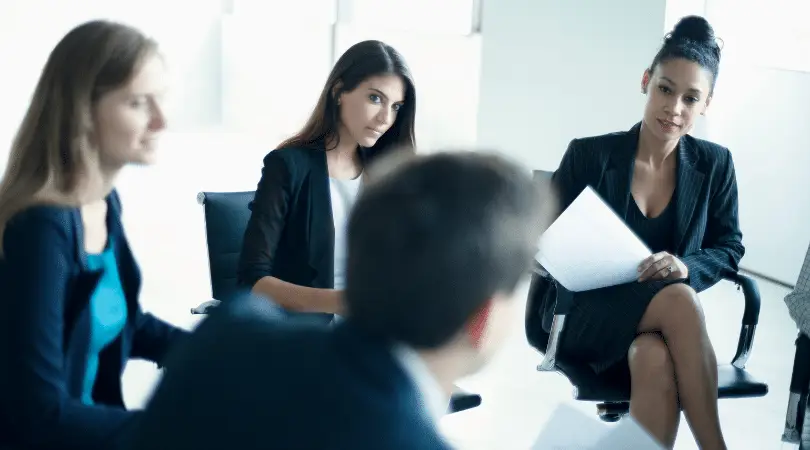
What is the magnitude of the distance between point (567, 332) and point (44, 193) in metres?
1.56

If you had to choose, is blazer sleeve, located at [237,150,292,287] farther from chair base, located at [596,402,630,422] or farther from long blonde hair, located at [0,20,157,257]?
chair base, located at [596,402,630,422]

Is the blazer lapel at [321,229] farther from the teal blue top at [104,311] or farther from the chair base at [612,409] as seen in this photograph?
the chair base at [612,409]

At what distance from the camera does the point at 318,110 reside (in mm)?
2328

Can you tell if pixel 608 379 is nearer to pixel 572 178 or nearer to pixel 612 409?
pixel 612 409

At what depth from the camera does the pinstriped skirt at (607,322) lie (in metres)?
2.51

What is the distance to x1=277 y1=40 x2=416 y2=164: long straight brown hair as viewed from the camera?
2244 millimetres

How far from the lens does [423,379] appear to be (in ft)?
2.99

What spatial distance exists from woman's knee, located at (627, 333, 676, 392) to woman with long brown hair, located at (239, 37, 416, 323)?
0.80m

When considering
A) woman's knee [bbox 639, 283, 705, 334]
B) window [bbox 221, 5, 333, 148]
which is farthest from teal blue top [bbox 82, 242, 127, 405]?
window [bbox 221, 5, 333, 148]

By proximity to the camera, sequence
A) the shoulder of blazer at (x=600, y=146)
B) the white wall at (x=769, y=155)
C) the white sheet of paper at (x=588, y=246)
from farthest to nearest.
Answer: the white wall at (x=769, y=155)
the shoulder of blazer at (x=600, y=146)
the white sheet of paper at (x=588, y=246)

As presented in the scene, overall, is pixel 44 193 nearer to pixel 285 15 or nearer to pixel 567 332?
pixel 567 332

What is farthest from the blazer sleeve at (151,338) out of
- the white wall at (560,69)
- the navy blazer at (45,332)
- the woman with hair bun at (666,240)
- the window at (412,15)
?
the window at (412,15)

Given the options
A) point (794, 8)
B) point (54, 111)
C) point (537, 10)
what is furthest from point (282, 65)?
point (54, 111)

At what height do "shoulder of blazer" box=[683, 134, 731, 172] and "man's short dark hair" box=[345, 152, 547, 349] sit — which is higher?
"man's short dark hair" box=[345, 152, 547, 349]
